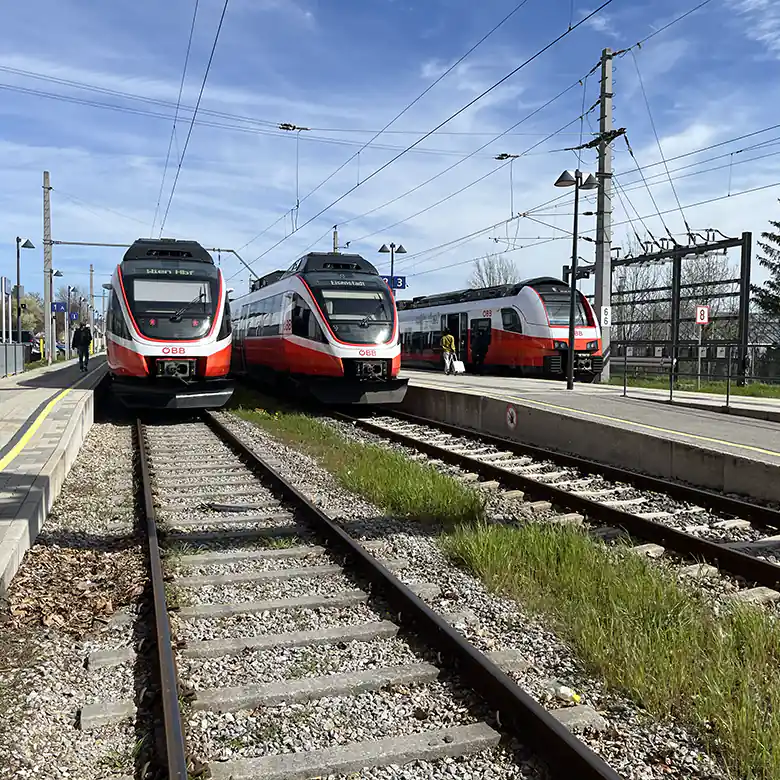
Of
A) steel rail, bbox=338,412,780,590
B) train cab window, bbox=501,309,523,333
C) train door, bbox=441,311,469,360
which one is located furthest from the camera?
train door, bbox=441,311,469,360

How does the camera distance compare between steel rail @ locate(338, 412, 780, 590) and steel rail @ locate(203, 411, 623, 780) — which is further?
steel rail @ locate(338, 412, 780, 590)

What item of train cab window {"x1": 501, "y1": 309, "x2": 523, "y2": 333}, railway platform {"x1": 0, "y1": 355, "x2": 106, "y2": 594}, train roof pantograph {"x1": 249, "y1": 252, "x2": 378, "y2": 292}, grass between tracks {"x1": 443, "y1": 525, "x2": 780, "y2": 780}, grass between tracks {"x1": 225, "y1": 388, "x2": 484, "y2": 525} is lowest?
grass between tracks {"x1": 443, "y1": 525, "x2": 780, "y2": 780}

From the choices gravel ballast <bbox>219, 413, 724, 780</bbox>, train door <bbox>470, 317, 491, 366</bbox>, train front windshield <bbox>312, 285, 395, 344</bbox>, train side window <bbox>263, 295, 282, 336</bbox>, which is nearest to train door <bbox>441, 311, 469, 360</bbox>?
train door <bbox>470, 317, 491, 366</bbox>

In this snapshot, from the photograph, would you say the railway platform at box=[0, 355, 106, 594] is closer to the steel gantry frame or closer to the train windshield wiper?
the train windshield wiper

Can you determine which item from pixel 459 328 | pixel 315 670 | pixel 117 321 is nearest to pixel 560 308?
pixel 459 328

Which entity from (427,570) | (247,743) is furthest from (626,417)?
(247,743)

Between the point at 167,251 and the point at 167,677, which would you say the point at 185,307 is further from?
the point at 167,677

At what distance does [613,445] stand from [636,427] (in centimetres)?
59

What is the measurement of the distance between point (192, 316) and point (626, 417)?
8.27 m

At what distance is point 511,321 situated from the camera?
998 inches

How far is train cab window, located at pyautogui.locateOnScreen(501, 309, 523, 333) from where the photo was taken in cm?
2489

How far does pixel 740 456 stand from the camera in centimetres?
879

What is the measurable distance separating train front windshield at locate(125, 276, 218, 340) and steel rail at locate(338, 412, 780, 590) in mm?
6417

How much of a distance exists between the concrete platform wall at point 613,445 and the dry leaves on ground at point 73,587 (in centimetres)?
654
